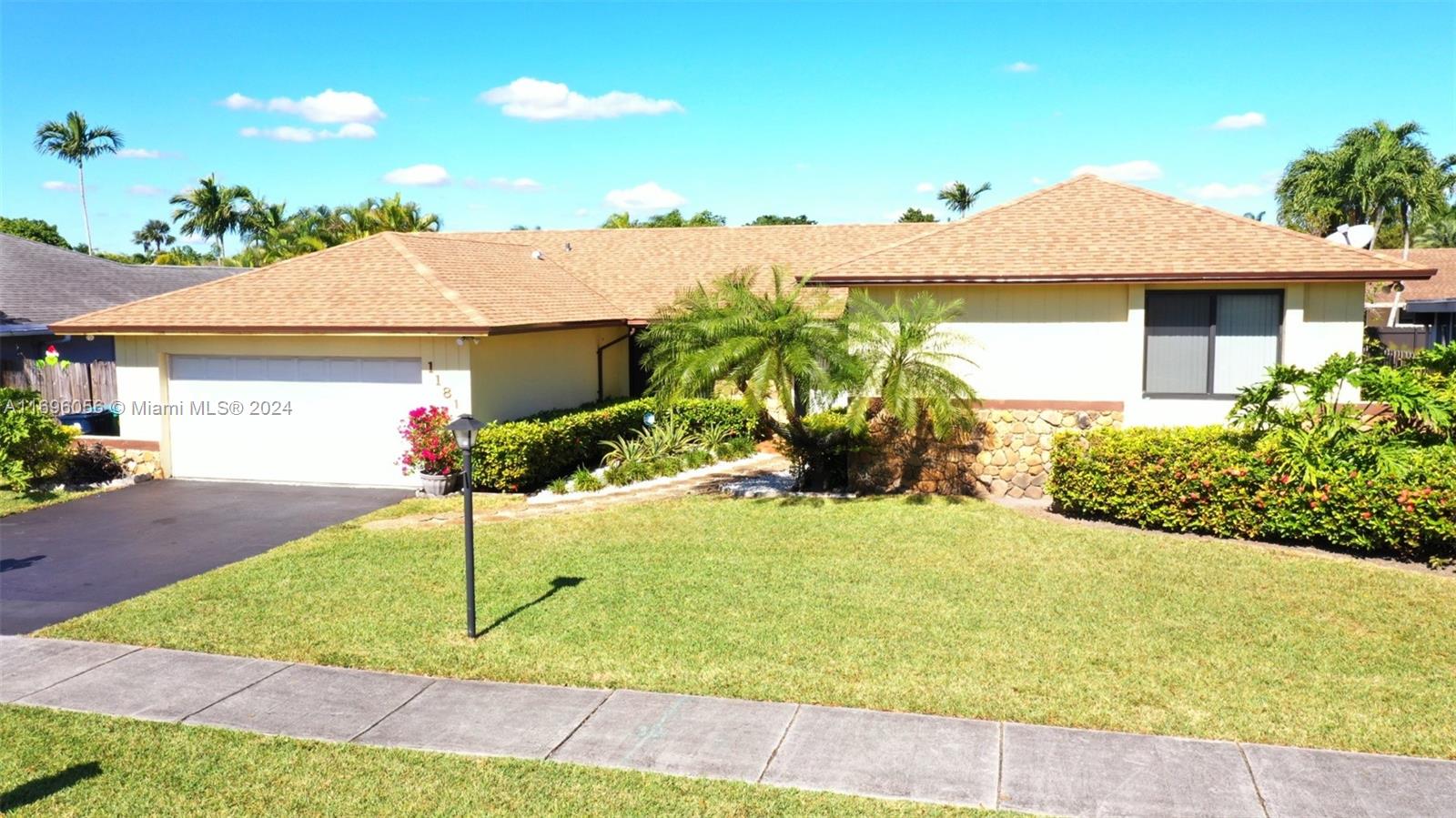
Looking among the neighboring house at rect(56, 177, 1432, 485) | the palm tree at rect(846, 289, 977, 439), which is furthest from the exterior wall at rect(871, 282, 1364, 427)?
the palm tree at rect(846, 289, 977, 439)

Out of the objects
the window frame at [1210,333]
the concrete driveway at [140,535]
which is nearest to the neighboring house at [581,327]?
the window frame at [1210,333]

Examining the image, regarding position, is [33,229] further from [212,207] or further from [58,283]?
[58,283]

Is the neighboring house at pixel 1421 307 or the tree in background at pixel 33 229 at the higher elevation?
the tree in background at pixel 33 229

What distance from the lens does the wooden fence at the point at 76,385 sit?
20250 mm

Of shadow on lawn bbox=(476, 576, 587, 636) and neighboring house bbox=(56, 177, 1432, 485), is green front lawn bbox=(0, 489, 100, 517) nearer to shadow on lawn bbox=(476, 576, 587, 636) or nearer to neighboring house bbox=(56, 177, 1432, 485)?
neighboring house bbox=(56, 177, 1432, 485)

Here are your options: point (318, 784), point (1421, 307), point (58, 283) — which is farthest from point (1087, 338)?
point (58, 283)

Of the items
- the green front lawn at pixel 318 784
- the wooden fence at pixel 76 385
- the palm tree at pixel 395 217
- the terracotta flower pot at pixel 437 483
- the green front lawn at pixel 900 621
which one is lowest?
the green front lawn at pixel 318 784

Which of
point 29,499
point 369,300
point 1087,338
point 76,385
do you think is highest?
point 369,300

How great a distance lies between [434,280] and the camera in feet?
58.3

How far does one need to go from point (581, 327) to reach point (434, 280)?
9.87ft

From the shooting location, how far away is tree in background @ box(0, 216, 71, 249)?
195ft

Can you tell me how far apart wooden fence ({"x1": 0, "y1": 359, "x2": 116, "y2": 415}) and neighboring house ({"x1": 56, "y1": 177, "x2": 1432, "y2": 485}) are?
304cm

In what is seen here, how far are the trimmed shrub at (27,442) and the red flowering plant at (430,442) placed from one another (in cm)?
577

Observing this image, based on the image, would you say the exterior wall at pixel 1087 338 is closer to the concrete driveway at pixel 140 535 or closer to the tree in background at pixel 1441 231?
the concrete driveway at pixel 140 535
